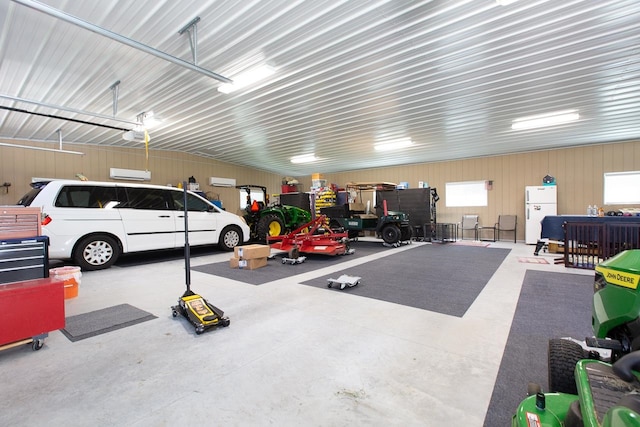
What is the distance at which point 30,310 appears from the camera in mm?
2057

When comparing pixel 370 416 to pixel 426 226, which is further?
pixel 426 226

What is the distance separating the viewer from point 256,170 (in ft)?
40.9

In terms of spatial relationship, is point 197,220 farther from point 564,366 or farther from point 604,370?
point 604,370

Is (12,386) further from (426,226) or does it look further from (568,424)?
(426,226)

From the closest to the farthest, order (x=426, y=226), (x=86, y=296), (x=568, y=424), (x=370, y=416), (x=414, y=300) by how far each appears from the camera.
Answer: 1. (x=568, y=424)
2. (x=370, y=416)
3. (x=414, y=300)
4. (x=86, y=296)
5. (x=426, y=226)

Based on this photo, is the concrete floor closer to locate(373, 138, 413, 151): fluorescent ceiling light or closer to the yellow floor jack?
the yellow floor jack

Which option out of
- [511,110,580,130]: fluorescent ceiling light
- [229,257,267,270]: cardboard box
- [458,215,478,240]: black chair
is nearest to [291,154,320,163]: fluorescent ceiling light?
[458,215,478,240]: black chair

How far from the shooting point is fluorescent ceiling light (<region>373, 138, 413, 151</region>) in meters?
7.80

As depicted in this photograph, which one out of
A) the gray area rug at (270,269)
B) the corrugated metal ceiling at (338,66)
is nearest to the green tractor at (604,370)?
the corrugated metal ceiling at (338,66)

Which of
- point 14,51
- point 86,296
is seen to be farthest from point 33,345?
point 14,51

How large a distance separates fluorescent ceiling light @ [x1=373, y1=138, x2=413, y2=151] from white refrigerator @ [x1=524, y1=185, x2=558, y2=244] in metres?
3.72

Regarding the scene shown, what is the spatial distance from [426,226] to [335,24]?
23.4 ft

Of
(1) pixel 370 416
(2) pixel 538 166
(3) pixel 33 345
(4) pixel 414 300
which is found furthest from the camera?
(2) pixel 538 166

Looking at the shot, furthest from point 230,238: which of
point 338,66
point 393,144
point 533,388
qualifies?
point 533,388
